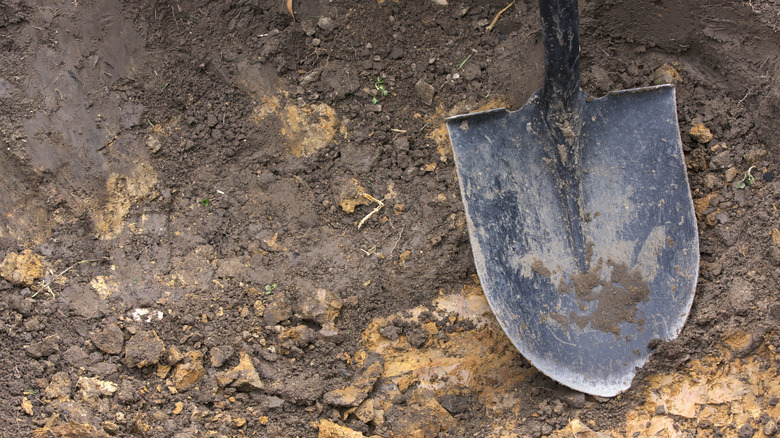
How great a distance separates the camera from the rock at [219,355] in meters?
2.32

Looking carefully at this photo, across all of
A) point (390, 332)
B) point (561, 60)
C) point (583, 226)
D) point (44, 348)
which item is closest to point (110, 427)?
point (44, 348)

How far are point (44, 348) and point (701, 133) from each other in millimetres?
2875

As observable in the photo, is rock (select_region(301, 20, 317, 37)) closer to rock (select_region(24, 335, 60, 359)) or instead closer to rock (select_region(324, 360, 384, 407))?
rock (select_region(324, 360, 384, 407))

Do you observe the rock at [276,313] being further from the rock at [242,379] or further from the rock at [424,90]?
the rock at [424,90]

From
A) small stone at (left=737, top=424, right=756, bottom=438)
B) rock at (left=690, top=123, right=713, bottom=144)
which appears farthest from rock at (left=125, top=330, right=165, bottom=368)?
rock at (left=690, top=123, right=713, bottom=144)

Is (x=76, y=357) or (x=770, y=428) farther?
(x=76, y=357)

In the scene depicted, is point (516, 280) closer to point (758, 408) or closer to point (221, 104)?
point (758, 408)

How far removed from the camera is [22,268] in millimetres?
2377

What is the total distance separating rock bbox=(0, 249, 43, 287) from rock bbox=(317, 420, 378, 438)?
1.36 metres

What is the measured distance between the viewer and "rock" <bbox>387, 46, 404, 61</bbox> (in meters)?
2.74

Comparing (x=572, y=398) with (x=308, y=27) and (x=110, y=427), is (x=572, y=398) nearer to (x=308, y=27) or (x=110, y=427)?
(x=110, y=427)

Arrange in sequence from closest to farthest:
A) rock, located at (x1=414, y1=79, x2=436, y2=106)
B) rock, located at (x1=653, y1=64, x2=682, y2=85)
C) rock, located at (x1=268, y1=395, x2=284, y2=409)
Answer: rock, located at (x1=268, y1=395, x2=284, y2=409) → rock, located at (x1=653, y1=64, x2=682, y2=85) → rock, located at (x1=414, y1=79, x2=436, y2=106)

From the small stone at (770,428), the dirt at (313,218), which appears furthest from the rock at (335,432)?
the small stone at (770,428)

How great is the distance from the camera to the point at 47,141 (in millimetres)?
2504
